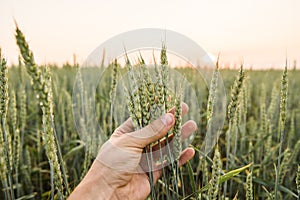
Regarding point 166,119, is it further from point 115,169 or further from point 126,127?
point 126,127

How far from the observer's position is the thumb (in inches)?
40.7

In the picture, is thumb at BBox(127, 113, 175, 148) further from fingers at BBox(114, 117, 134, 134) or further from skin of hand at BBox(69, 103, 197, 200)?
fingers at BBox(114, 117, 134, 134)

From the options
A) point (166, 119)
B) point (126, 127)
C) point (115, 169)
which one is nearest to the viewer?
point (166, 119)

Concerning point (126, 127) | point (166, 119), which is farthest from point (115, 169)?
point (166, 119)

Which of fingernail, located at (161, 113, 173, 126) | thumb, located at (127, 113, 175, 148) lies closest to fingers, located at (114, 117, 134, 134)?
thumb, located at (127, 113, 175, 148)

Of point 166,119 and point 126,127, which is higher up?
point 166,119

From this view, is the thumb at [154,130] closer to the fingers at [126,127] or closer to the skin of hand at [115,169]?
the skin of hand at [115,169]

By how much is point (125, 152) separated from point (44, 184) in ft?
4.84

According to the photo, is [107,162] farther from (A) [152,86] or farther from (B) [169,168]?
(A) [152,86]

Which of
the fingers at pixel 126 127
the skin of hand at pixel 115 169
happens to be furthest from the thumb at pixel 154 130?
the fingers at pixel 126 127

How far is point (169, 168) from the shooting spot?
1176 mm

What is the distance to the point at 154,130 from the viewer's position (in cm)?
106

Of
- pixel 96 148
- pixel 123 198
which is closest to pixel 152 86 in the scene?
pixel 123 198

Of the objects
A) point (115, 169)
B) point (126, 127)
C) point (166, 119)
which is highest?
point (166, 119)
